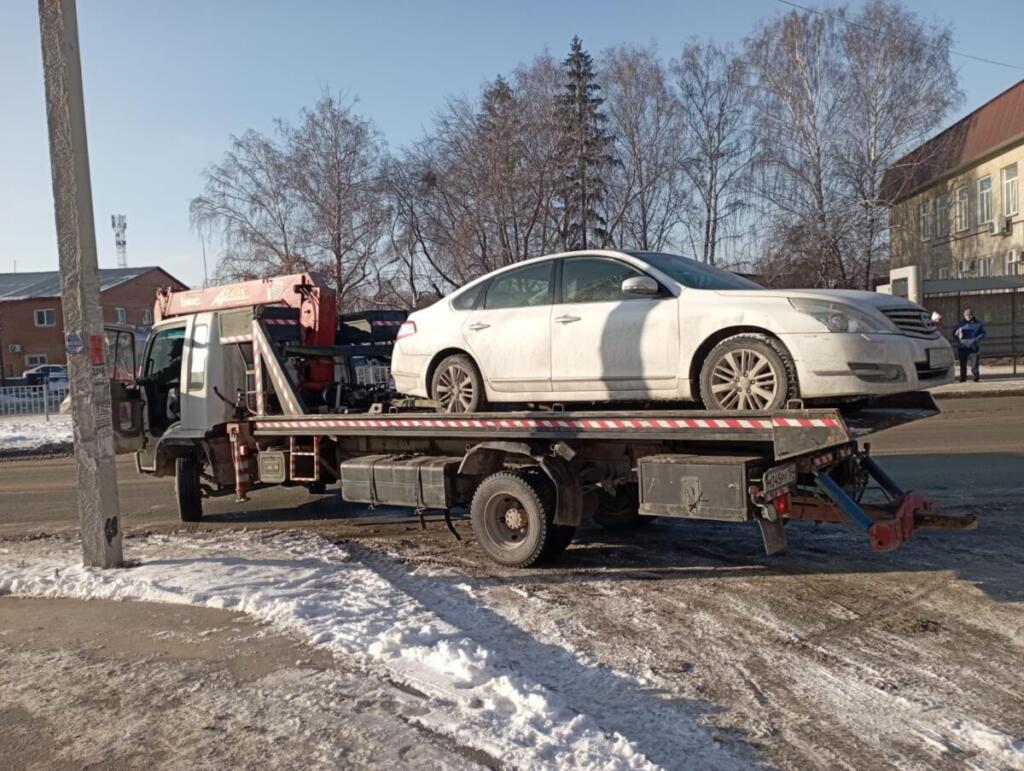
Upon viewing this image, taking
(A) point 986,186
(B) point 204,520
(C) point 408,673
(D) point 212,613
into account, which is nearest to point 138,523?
(B) point 204,520

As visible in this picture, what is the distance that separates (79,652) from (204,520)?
15.3 ft

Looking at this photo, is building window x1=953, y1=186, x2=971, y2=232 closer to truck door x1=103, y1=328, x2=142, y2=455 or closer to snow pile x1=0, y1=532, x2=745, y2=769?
truck door x1=103, y1=328, x2=142, y2=455

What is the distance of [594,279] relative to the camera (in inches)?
263

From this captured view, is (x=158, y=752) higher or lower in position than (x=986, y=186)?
lower

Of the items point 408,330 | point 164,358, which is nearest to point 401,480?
point 408,330

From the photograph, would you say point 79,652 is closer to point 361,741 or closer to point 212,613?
point 212,613

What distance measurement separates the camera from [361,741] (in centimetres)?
368

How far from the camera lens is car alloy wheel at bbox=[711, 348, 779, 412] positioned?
5684mm

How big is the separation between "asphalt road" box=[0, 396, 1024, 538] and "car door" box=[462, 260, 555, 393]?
8.12 ft

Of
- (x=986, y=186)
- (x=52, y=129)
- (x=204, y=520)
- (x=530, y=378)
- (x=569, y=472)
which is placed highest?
(x=986, y=186)

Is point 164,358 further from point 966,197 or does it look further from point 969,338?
point 966,197

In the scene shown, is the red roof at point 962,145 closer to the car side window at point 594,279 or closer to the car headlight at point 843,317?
the car side window at point 594,279

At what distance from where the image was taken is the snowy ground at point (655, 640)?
362 cm

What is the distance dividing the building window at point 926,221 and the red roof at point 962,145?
3.35m
